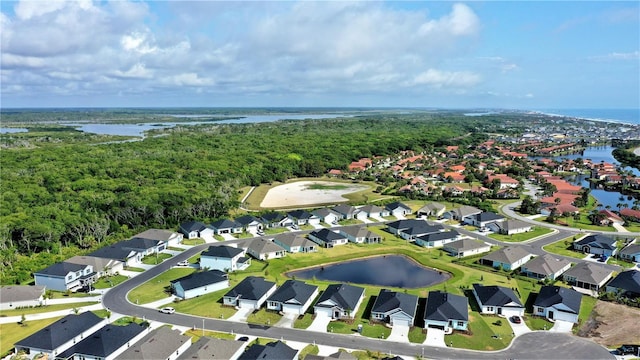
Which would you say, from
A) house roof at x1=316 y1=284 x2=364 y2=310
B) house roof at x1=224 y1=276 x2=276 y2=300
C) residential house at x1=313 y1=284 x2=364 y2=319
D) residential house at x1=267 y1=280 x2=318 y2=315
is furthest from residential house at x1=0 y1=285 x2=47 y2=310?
house roof at x1=316 y1=284 x2=364 y2=310

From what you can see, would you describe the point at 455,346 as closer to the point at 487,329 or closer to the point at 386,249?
the point at 487,329

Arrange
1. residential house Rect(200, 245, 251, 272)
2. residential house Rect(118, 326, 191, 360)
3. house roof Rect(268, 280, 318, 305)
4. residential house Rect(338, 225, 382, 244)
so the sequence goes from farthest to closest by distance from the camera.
→ 1. residential house Rect(338, 225, 382, 244)
2. residential house Rect(200, 245, 251, 272)
3. house roof Rect(268, 280, 318, 305)
4. residential house Rect(118, 326, 191, 360)

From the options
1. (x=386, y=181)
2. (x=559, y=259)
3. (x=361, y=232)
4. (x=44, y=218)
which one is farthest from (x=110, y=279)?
(x=386, y=181)

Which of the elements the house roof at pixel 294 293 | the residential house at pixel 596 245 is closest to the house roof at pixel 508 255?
the residential house at pixel 596 245

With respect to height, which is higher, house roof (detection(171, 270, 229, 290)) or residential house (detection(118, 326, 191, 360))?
house roof (detection(171, 270, 229, 290))

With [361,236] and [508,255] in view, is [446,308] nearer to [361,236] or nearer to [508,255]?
[508,255]

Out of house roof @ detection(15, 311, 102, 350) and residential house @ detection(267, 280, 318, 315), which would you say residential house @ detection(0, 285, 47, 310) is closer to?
house roof @ detection(15, 311, 102, 350)
